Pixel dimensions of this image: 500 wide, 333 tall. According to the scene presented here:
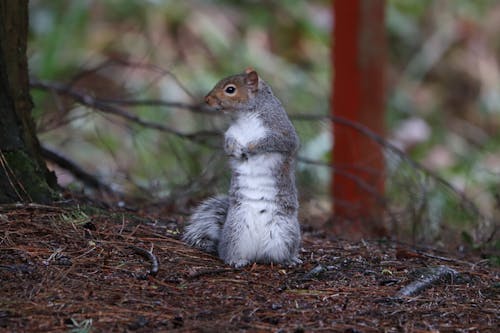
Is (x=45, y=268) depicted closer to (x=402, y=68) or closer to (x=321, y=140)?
(x=321, y=140)

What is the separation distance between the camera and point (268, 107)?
3297 mm

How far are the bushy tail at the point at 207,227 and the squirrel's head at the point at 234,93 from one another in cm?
41

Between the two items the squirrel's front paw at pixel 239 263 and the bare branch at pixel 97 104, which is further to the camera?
the bare branch at pixel 97 104

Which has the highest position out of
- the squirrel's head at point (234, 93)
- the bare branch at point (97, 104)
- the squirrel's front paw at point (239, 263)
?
the squirrel's head at point (234, 93)

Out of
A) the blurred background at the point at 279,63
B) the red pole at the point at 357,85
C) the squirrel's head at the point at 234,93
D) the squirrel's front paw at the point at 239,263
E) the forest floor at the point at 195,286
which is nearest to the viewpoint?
the forest floor at the point at 195,286

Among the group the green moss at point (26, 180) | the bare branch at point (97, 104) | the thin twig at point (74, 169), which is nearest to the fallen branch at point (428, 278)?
the green moss at point (26, 180)

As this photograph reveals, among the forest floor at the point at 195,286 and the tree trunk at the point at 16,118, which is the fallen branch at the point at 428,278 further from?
the tree trunk at the point at 16,118

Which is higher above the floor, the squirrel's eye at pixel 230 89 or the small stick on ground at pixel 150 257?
the squirrel's eye at pixel 230 89

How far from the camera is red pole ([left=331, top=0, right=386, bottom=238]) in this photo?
18.4ft

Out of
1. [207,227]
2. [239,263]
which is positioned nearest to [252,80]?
[207,227]

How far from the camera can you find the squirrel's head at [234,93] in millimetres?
3305

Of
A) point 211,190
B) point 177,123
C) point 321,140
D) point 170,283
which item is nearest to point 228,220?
point 170,283

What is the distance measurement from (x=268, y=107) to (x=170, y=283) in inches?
35.4

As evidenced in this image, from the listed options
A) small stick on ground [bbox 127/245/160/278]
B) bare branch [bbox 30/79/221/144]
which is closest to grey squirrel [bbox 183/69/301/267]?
small stick on ground [bbox 127/245/160/278]
